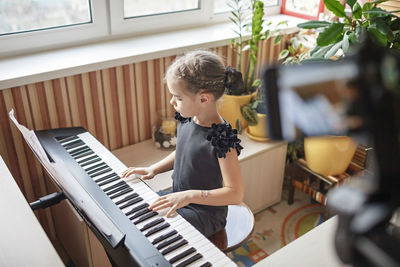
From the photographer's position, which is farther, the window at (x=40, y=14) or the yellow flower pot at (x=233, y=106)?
the yellow flower pot at (x=233, y=106)

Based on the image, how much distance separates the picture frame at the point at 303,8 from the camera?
266 centimetres

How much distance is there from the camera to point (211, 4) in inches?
100

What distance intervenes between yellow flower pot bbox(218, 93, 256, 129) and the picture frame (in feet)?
2.85

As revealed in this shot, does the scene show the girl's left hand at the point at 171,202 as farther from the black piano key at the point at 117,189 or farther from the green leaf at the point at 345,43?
the green leaf at the point at 345,43

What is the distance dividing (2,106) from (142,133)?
758mm

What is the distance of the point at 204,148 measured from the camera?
1.50 m

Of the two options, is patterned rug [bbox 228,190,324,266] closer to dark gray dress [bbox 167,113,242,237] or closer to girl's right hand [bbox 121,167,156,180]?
dark gray dress [bbox 167,113,242,237]

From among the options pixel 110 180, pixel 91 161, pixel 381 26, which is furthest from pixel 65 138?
pixel 381 26

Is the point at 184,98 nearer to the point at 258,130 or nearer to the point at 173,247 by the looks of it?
the point at 173,247

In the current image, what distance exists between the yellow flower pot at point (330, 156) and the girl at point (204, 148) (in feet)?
2.91

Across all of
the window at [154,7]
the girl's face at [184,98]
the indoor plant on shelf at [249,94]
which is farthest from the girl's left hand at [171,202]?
the window at [154,7]

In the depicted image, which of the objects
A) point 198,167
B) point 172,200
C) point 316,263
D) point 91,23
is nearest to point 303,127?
point 316,263

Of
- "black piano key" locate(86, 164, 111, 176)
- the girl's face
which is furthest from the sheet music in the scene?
the girl's face

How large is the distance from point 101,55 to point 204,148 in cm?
82
